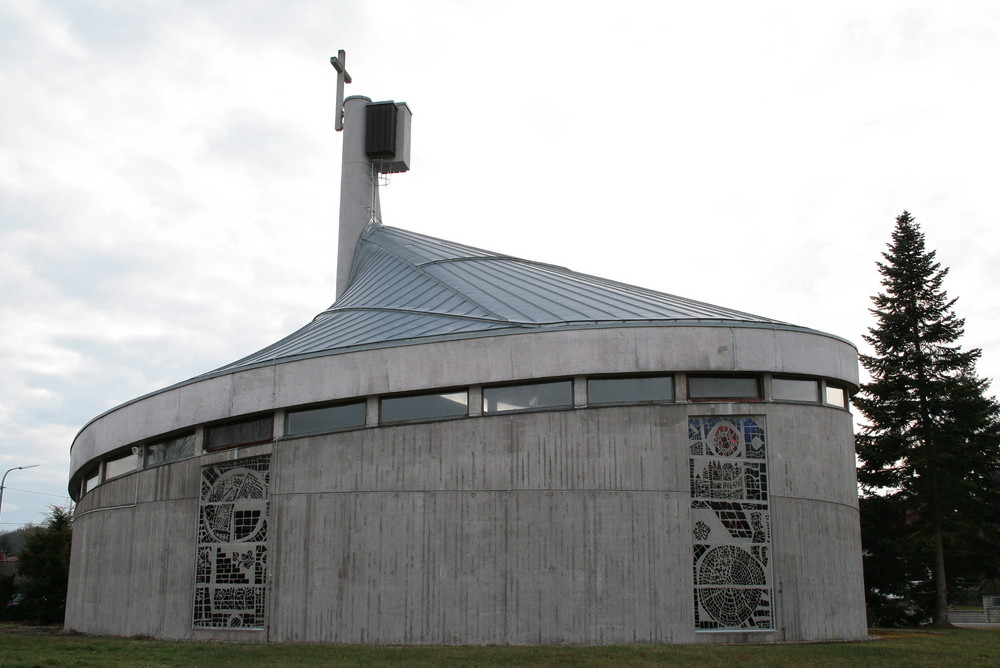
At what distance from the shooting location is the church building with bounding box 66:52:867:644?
15.6 m

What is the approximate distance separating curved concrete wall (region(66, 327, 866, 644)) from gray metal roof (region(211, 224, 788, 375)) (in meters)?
0.62

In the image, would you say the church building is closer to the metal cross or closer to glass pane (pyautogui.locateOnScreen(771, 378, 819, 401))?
glass pane (pyautogui.locateOnScreen(771, 378, 819, 401))

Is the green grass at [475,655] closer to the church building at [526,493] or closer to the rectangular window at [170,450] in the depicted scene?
the church building at [526,493]

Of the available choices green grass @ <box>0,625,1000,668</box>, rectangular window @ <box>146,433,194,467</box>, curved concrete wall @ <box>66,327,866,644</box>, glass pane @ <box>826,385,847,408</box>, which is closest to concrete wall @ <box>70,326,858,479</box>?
curved concrete wall @ <box>66,327,866,644</box>

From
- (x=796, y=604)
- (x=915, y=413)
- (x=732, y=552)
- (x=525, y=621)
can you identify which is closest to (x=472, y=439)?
(x=525, y=621)

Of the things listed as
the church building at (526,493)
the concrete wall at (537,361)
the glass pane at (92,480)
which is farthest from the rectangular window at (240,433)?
the glass pane at (92,480)

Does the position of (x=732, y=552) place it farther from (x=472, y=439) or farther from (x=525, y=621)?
(x=472, y=439)

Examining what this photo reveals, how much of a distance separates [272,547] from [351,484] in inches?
71.6

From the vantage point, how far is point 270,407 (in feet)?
58.1

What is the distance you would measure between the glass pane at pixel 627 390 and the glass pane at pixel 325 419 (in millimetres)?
4178

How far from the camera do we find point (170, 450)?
19.5m

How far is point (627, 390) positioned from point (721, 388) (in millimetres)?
1673

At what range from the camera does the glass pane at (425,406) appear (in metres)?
16.7

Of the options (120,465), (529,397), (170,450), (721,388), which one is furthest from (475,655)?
(120,465)
